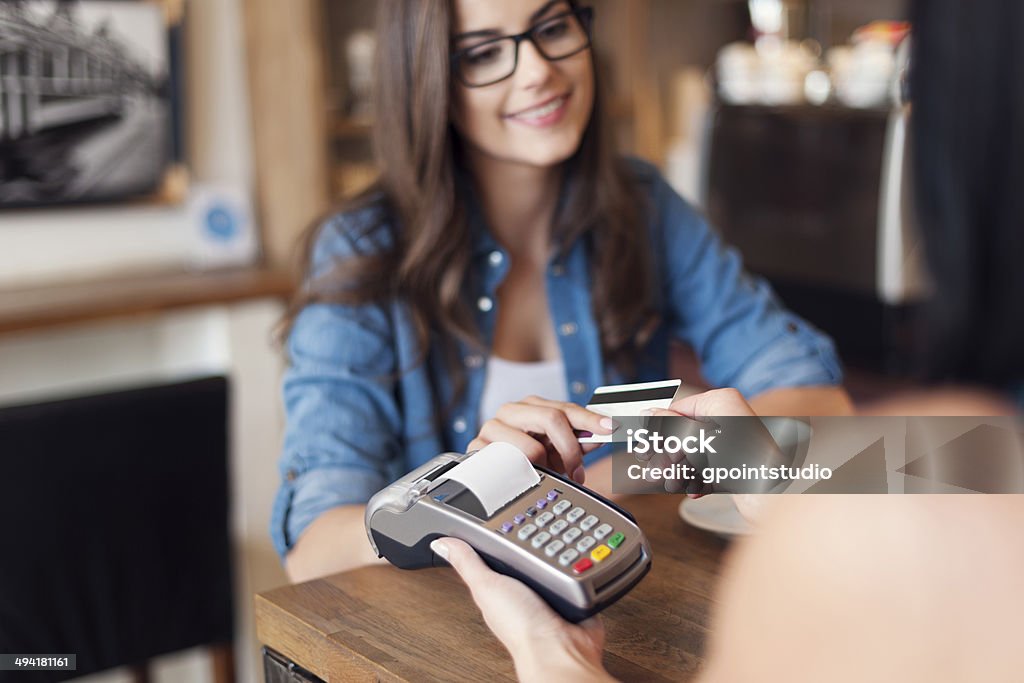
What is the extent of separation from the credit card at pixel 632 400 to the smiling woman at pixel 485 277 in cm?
43

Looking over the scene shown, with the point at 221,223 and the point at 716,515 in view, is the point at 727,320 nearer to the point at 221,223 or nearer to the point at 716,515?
the point at 716,515

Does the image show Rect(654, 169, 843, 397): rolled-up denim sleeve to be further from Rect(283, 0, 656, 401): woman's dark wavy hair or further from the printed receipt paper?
the printed receipt paper

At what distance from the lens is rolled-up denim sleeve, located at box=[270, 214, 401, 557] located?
1.10m

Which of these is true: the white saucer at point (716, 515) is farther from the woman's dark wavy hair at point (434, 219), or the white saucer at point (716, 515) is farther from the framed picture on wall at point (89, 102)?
the framed picture on wall at point (89, 102)

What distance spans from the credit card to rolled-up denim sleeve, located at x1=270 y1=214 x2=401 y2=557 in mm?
443

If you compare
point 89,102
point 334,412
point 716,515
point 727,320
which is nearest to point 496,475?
point 716,515

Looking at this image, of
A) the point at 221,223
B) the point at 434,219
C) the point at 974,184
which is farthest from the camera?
the point at 221,223

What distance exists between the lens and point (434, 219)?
1.32 m

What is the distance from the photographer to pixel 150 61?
2.42 m

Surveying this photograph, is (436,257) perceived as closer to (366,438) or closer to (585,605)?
(366,438)

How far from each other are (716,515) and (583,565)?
0.34 m

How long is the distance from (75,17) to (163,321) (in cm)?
69

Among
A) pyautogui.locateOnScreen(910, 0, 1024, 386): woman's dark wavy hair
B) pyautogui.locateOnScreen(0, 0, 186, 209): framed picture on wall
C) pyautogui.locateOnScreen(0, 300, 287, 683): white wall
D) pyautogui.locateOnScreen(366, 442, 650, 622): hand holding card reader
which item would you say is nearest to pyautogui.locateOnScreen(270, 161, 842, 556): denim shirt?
pyautogui.locateOnScreen(366, 442, 650, 622): hand holding card reader

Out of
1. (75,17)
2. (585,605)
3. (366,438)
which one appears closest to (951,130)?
(585,605)
